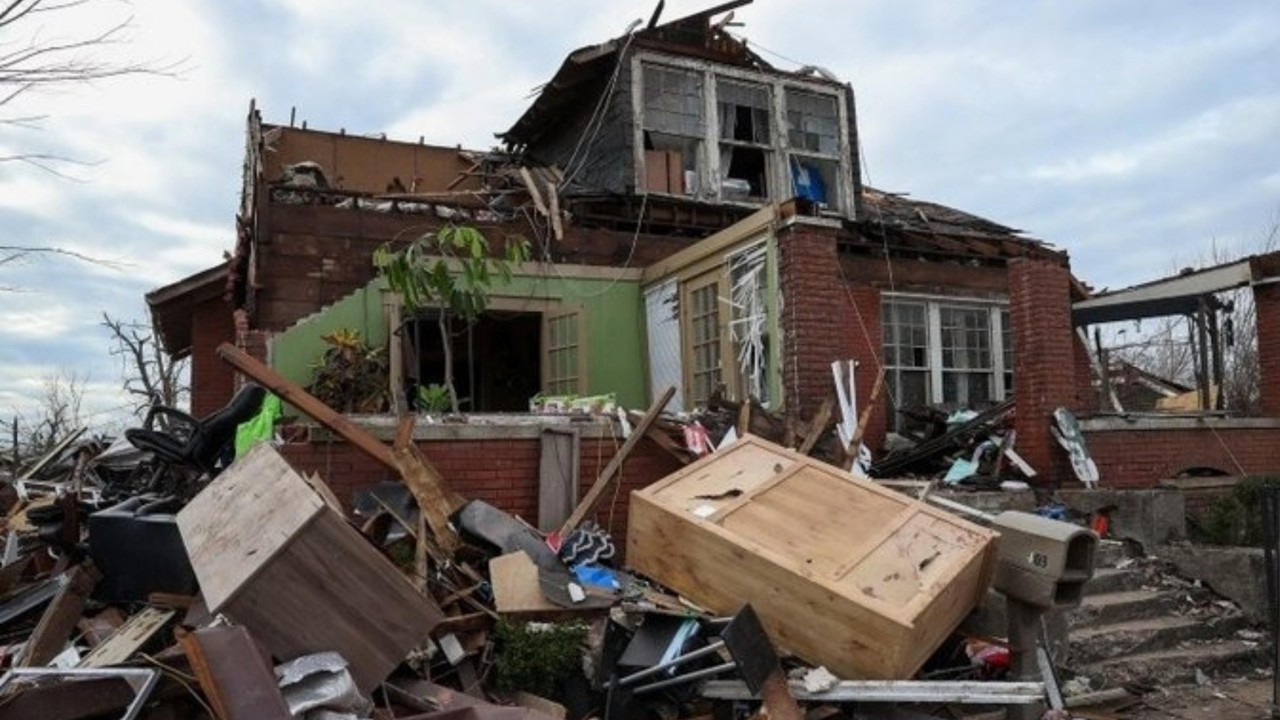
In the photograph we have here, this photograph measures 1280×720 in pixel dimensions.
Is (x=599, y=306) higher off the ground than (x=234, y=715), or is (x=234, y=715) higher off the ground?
(x=599, y=306)

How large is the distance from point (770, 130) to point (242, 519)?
10.2 metres

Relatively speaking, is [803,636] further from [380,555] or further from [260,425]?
[260,425]

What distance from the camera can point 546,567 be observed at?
6.01 meters

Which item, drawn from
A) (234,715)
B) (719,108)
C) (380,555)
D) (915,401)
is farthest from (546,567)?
(719,108)

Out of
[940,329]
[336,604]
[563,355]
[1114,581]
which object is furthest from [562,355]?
[336,604]

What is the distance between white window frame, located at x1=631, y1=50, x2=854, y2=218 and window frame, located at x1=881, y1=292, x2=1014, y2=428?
181cm

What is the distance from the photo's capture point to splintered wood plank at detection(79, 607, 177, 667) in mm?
4606

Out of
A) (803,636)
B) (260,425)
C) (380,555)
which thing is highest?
(260,425)

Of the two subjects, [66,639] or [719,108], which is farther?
[719,108]

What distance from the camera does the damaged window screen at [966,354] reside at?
12.3 metres

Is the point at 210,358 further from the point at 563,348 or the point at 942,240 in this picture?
the point at 942,240

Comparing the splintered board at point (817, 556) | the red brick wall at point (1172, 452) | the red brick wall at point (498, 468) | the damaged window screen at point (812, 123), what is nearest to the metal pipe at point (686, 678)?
the splintered board at point (817, 556)

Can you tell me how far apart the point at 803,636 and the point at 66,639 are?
408 centimetres

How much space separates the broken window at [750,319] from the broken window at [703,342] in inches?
14.3
